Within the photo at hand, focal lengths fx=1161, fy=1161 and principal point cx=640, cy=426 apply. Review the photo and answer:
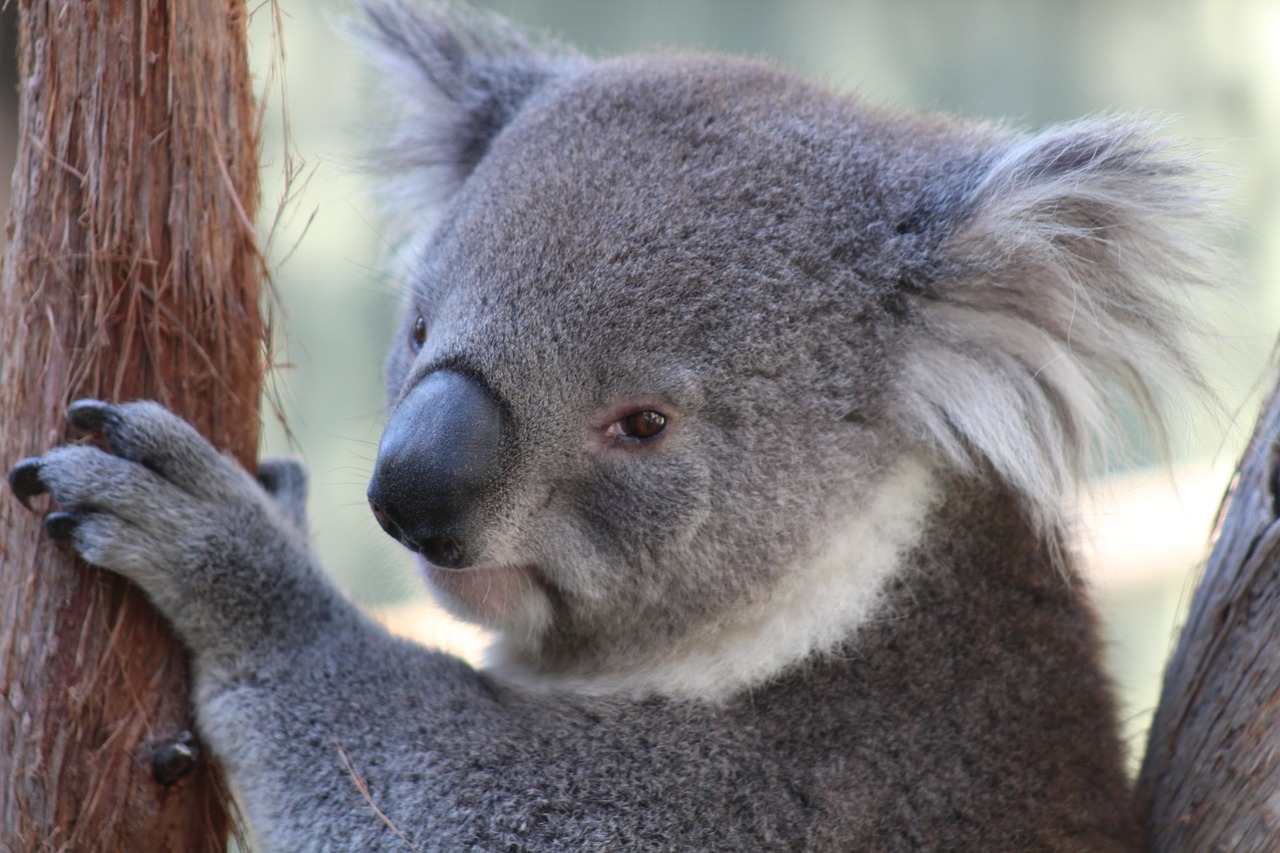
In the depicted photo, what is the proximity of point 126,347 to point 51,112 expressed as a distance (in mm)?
392

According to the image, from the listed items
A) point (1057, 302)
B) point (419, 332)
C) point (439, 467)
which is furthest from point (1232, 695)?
point (419, 332)

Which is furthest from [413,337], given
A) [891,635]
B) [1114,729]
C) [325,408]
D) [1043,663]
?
[325,408]

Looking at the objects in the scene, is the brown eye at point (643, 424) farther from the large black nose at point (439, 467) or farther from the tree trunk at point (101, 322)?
the tree trunk at point (101, 322)

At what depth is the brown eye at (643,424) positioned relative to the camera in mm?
1925

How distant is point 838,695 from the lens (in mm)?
2074

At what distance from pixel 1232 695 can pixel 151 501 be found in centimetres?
187

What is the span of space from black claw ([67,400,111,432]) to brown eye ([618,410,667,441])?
85 centimetres

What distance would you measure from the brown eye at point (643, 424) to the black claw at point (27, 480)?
93 cm

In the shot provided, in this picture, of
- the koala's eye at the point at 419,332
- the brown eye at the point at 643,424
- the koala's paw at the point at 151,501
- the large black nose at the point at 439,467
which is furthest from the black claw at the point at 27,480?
the brown eye at the point at 643,424

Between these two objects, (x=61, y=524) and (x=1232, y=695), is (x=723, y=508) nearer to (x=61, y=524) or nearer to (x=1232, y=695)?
(x=1232, y=695)

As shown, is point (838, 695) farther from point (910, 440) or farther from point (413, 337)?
point (413, 337)

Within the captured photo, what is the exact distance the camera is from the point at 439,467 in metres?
1.78

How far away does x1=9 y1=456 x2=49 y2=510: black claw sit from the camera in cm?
185

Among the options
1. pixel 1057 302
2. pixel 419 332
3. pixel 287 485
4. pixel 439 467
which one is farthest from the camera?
pixel 287 485
